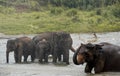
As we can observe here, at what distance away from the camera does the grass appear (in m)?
34.3

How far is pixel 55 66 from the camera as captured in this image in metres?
14.8

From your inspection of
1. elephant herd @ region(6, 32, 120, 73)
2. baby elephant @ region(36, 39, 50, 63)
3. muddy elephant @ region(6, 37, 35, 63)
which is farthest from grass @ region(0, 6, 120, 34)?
baby elephant @ region(36, 39, 50, 63)

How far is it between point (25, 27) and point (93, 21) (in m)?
6.23

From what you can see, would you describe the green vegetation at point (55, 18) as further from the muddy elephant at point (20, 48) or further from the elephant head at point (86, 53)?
the elephant head at point (86, 53)

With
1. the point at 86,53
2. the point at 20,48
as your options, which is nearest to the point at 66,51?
the point at 20,48

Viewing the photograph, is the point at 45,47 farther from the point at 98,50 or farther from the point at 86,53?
the point at 86,53

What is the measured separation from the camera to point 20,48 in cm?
1775

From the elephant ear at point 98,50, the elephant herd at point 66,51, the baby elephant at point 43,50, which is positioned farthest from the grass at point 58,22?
the elephant ear at point 98,50

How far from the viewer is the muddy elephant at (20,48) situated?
1756 centimetres

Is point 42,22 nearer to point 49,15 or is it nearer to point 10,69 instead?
point 49,15

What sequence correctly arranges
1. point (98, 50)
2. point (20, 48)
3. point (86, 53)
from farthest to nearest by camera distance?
1. point (20, 48)
2. point (98, 50)
3. point (86, 53)

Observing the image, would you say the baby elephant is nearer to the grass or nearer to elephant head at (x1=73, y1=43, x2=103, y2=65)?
elephant head at (x1=73, y1=43, x2=103, y2=65)

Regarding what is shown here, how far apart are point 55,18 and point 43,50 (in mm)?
23236

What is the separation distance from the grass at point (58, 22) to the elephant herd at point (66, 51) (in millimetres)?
14974
